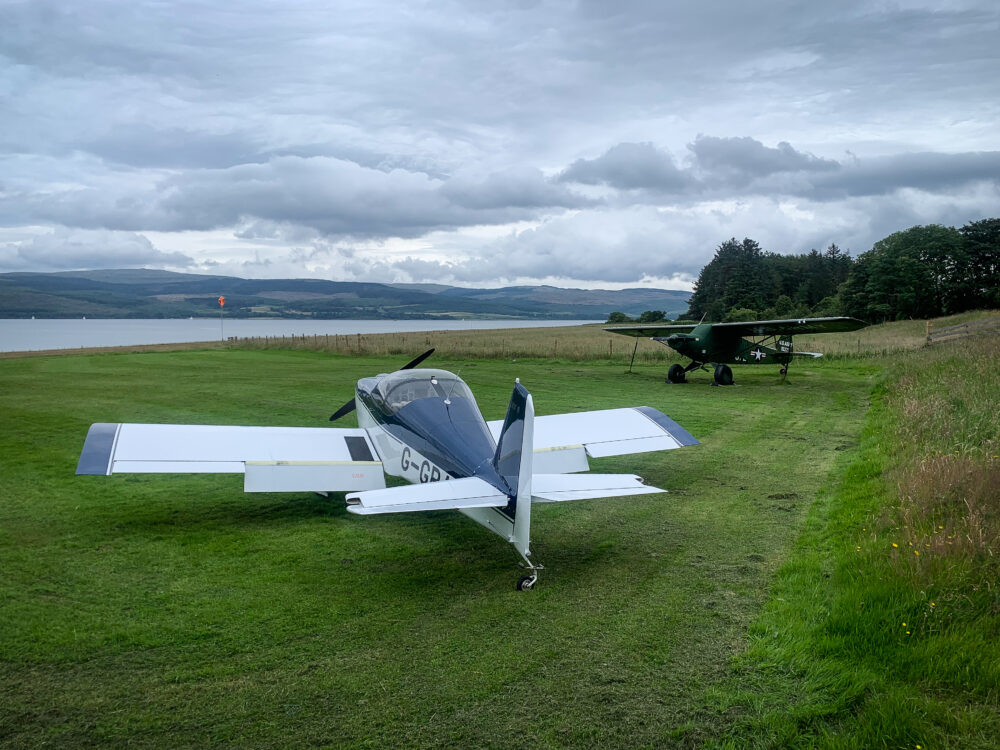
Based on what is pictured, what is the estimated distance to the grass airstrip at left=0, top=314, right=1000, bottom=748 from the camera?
3148mm

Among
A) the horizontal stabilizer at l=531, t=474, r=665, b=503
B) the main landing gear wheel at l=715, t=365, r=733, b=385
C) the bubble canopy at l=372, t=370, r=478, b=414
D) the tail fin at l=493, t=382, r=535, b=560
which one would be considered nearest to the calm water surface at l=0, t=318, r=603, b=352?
the main landing gear wheel at l=715, t=365, r=733, b=385

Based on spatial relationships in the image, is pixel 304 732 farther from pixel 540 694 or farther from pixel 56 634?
pixel 56 634

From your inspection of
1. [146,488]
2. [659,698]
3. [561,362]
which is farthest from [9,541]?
[561,362]

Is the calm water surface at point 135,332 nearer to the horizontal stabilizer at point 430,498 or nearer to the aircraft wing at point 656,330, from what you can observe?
the aircraft wing at point 656,330

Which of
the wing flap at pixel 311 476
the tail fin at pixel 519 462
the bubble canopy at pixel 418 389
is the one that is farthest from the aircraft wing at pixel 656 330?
the tail fin at pixel 519 462

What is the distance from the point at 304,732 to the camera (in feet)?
10.1

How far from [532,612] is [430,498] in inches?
41.5

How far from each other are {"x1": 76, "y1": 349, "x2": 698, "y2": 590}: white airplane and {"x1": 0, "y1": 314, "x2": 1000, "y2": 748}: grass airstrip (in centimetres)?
59

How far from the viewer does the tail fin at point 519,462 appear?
4.55 m

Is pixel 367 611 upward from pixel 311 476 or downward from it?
downward

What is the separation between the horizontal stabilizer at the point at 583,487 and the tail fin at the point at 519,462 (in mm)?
142

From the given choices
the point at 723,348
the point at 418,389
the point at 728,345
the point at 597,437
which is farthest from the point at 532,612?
the point at 728,345

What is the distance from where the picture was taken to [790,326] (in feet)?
63.2

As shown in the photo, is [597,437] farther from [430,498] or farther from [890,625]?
[890,625]
